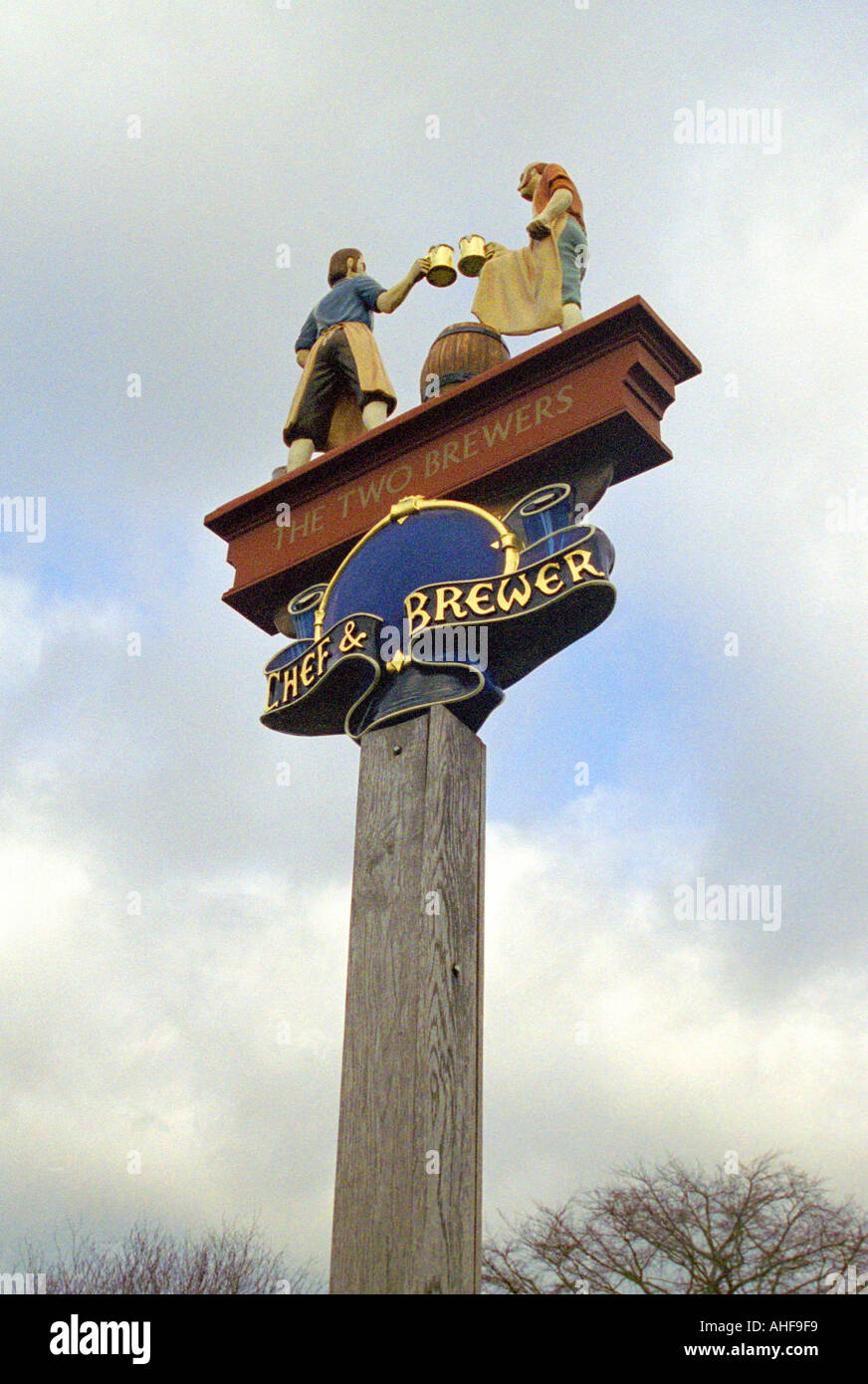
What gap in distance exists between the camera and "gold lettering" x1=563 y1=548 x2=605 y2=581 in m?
4.76

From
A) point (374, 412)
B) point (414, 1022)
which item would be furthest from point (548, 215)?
point (414, 1022)

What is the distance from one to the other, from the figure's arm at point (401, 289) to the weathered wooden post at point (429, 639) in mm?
392

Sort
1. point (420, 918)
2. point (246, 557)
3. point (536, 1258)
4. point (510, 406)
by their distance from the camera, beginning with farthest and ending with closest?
point (536, 1258) → point (246, 557) → point (510, 406) → point (420, 918)

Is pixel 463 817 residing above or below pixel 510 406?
below

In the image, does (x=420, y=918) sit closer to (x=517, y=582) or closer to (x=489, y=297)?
(x=517, y=582)

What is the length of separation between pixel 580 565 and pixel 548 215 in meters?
2.05

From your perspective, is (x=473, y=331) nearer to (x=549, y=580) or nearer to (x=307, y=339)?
(x=307, y=339)

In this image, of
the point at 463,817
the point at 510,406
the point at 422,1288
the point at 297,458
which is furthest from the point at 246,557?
the point at 422,1288

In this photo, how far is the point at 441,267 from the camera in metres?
6.22

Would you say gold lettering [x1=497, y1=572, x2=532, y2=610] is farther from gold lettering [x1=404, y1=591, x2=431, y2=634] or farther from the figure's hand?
the figure's hand

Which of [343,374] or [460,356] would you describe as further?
[343,374]

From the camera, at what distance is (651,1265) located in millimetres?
13609
